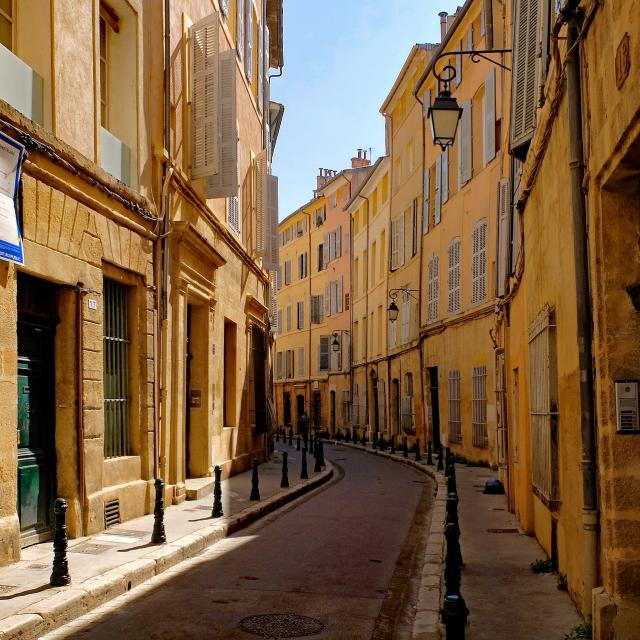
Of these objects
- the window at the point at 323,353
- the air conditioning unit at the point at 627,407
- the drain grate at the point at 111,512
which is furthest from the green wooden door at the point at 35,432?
the window at the point at 323,353

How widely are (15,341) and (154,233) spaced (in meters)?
4.41

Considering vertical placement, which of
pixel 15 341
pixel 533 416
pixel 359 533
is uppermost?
pixel 15 341

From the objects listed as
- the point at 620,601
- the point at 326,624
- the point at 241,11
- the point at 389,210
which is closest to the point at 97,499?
the point at 326,624

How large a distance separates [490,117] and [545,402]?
584 inches

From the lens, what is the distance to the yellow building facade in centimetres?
906

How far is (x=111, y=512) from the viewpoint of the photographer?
10641 mm

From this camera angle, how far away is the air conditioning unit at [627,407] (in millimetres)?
5016

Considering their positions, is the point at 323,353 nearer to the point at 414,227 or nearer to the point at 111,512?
the point at 414,227

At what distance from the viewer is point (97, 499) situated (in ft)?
33.5

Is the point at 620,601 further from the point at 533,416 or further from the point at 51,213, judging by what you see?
the point at 51,213

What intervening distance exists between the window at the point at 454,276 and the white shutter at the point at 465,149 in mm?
1715

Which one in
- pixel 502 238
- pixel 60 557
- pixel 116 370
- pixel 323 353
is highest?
pixel 502 238

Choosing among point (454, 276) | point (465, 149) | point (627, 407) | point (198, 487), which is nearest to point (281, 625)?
point (627, 407)

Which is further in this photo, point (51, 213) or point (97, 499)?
point (97, 499)
